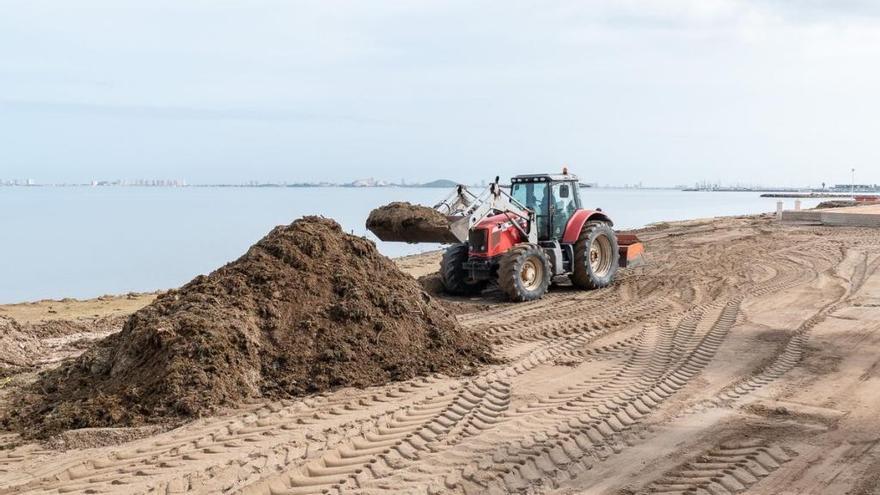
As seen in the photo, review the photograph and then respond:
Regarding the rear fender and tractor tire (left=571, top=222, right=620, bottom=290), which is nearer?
the rear fender

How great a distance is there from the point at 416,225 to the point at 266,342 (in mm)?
5037

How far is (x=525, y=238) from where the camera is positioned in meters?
13.6

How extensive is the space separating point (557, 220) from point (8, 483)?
33.7 ft

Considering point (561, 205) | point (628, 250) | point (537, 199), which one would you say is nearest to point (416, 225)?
point (537, 199)

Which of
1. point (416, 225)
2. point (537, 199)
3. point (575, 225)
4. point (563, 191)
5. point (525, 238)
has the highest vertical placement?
point (563, 191)

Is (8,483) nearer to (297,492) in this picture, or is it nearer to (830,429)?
(297,492)

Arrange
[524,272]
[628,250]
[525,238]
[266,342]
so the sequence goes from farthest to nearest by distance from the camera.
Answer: [628,250] → [525,238] → [524,272] → [266,342]

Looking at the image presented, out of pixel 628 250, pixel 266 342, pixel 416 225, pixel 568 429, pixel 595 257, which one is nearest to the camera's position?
pixel 568 429

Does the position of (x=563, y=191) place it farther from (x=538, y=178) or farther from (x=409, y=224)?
(x=409, y=224)

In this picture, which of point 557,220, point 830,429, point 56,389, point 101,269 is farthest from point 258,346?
point 101,269

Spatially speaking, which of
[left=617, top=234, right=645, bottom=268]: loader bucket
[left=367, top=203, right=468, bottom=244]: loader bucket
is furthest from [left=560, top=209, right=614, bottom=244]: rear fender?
[left=367, top=203, right=468, bottom=244]: loader bucket

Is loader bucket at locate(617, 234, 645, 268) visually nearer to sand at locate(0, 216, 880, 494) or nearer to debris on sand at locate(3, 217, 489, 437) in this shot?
sand at locate(0, 216, 880, 494)

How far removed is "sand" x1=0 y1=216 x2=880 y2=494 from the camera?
5375 mm

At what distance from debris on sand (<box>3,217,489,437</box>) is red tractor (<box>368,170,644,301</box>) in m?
3.73
